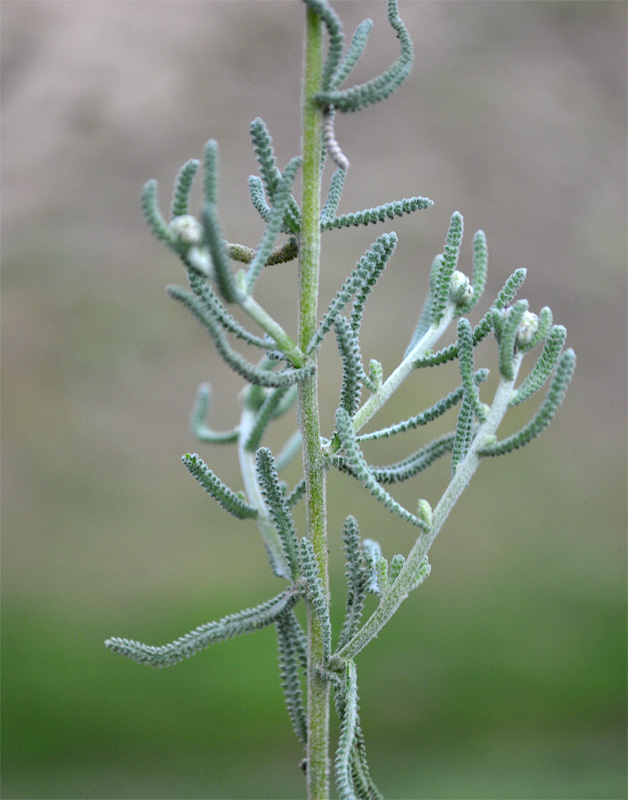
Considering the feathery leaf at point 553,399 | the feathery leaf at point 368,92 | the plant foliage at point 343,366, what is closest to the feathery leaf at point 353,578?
the plant foliage at point 343,366

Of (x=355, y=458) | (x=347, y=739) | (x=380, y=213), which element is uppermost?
(x=380, y=213)

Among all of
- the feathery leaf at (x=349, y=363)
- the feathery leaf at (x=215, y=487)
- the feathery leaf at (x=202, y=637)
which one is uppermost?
the feathery leaf at (x=349, y=363)

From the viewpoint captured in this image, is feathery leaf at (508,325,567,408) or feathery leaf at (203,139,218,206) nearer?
feathery leaf at (203,139,218,206)

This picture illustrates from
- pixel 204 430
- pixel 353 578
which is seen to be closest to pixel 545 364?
pixel 353 578

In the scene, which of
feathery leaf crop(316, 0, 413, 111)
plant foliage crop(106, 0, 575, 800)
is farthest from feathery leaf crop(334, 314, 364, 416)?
feathery leaf crop(316, 0, 413, 111)

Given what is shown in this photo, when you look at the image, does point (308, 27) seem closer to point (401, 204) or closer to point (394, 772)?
point (401, 204)

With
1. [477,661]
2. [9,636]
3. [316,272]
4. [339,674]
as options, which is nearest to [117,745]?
[9,636]

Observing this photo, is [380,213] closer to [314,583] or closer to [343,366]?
[343,366]

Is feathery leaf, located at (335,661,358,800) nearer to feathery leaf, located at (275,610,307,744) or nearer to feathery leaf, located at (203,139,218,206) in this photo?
feathery leaf, located at (275,610,307,744)

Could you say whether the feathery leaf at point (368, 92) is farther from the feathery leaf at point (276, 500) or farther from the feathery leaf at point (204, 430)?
the feathery leaf at point (204, 430)
